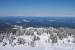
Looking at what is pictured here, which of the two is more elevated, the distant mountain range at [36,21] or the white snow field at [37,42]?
the distant mountain range at [36,21]

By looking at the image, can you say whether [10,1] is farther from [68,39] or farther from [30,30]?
[68,39]

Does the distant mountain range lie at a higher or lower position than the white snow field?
higher

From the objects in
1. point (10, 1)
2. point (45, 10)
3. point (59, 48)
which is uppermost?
point (10, 1)

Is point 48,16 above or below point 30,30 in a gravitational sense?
above

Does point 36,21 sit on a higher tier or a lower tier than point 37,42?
higher

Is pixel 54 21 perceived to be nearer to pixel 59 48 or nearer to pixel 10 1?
pixel 59 48

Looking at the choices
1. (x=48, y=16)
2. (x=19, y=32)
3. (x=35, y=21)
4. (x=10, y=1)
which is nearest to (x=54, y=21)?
(x=48, y=16)
